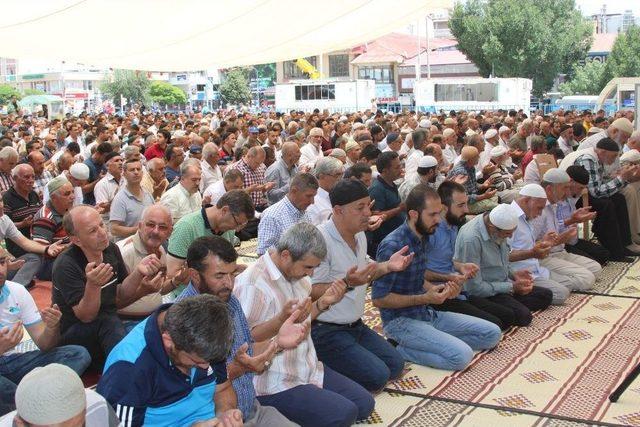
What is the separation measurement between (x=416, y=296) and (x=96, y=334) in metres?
1.86

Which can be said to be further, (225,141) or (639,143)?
(225,141)

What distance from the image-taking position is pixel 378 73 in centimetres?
5219

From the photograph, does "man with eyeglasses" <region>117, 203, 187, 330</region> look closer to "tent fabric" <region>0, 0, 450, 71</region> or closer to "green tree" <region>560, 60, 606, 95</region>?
"tent fabric" <region>0, 0, 450, 71</region>

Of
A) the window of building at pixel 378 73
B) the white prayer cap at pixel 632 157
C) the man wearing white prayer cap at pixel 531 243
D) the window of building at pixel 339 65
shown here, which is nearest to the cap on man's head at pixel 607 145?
the white prayer cap at pixel 632 157

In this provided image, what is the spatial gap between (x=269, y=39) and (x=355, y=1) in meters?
1.63

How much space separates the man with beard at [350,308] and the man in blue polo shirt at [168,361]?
157cm

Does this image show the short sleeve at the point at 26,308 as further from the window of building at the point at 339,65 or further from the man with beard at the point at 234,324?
the window of building at the point at 339,65

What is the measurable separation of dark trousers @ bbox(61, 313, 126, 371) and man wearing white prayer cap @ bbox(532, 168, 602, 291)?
3.64 metres

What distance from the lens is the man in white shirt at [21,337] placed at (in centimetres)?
363

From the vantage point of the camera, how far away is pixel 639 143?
27.8 feet

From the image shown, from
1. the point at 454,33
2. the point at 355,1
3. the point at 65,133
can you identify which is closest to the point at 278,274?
the point at 355,1

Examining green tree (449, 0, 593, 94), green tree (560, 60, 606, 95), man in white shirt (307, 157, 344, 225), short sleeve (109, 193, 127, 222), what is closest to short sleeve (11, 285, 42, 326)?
short sleeve (109, 193, 127, 222)

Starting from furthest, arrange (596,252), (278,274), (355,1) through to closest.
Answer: (355,1)
(596,252)
(278,274)

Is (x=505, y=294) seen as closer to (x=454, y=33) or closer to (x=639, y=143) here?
(x=639, y=143)
